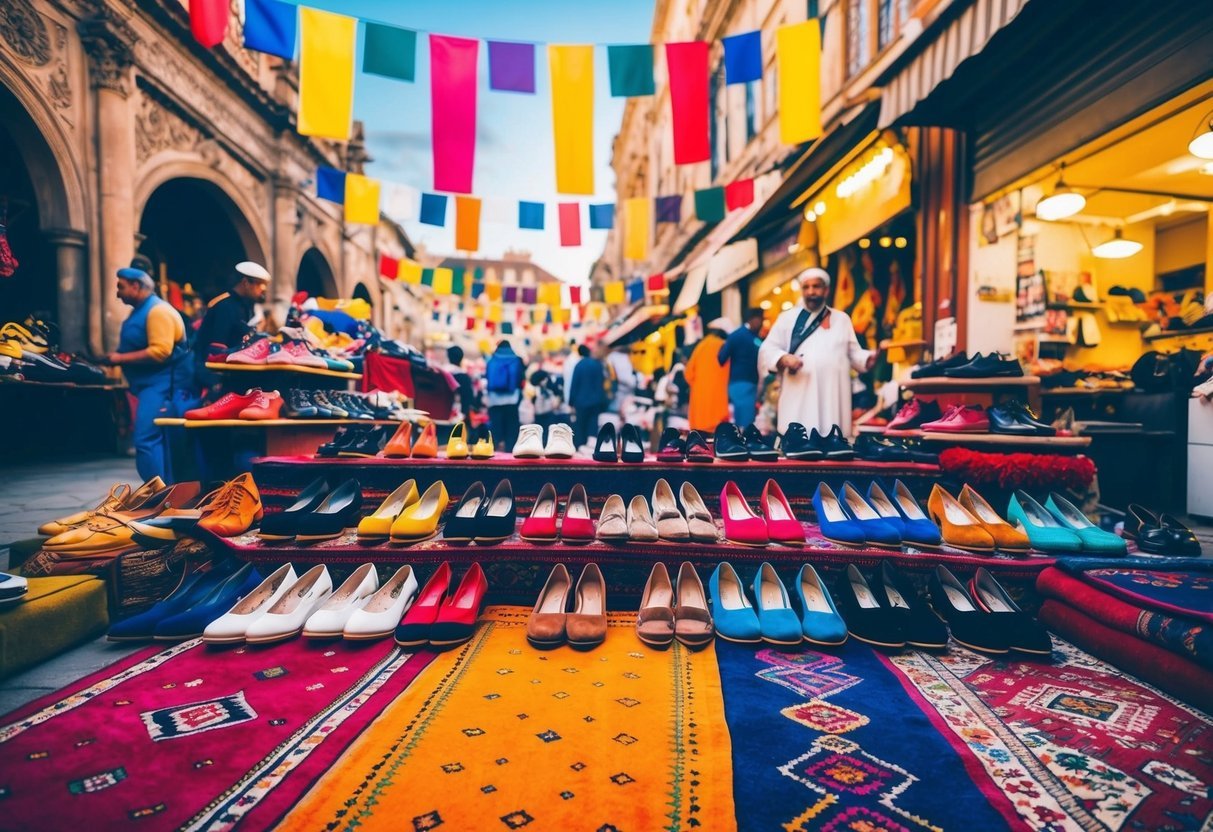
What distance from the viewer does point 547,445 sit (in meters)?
3.23

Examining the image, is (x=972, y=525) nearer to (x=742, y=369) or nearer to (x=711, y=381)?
(x=742, y=369)

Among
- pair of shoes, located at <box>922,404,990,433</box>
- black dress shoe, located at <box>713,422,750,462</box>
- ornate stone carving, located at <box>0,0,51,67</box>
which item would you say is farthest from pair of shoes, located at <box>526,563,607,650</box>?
ornate stone carving, located at <box>0,0,51,67</box>

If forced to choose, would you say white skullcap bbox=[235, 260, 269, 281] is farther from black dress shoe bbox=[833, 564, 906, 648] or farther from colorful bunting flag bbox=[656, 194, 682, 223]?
colorful bunting flag bbox=[656, 194, 682, 223]

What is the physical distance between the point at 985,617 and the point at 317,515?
2.92 metres

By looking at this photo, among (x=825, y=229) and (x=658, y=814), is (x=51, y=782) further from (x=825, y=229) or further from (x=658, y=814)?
(x=825, y=229)

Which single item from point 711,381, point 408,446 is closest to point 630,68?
point 711,381

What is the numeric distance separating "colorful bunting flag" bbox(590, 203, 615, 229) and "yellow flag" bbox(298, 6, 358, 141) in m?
3.88

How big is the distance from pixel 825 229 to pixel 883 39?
→ 2567 mm

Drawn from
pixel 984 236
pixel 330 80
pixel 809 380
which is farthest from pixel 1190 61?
pixel 330 80

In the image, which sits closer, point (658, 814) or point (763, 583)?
point (658, 814)

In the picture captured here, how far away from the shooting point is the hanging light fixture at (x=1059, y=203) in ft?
16.6

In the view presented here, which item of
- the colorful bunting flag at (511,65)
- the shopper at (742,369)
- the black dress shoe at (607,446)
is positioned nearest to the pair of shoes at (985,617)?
the black dress shoe at (607,446)

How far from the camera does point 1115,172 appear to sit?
5.37 metres

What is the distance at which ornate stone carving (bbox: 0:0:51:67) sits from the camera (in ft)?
21.4
